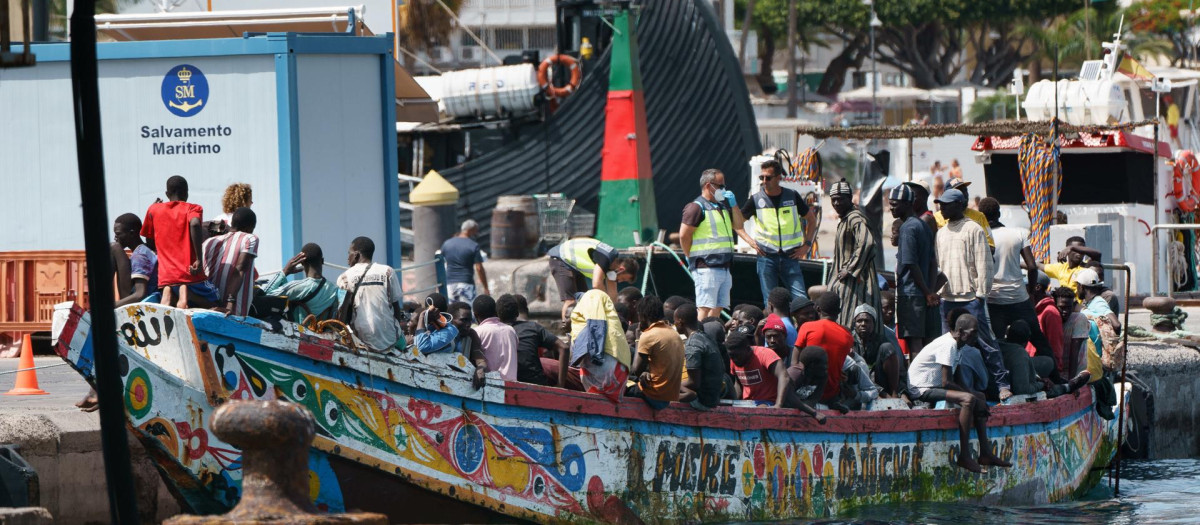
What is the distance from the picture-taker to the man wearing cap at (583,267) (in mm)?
11812

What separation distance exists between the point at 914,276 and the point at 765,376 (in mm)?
1844

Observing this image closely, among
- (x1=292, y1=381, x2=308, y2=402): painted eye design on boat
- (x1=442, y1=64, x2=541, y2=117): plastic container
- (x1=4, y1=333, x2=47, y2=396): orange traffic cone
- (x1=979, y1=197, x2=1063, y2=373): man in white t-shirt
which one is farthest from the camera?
(x1=442, y1=64, x2=541, y2=117): plastic container

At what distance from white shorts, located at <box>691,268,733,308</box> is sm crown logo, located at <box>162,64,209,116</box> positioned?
3980 mm

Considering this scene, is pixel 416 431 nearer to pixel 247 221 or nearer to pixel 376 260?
pixel 247 221

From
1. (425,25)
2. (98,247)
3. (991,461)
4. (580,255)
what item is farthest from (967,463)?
(425,25)

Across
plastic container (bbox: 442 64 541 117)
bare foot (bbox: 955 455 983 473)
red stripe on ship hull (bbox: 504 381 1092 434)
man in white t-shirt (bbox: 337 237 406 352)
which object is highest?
plastic container (bbox: 442 64 541 117)

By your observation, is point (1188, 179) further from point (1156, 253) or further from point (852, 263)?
point (852, 263)

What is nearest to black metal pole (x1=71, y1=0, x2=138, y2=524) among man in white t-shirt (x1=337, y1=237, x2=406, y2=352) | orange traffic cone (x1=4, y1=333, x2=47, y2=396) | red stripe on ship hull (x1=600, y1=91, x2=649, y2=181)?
man in white t-shirt (x1=337, y1=237, x2=406, y2=352)

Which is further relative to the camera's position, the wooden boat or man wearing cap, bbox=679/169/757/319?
man wearing cap, bbox=679/169/757/319

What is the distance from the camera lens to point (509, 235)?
69.7 feet

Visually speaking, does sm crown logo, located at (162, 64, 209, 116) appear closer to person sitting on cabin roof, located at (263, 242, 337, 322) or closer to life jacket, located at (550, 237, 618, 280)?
life jacket, located at (550, 237, 618, 280)

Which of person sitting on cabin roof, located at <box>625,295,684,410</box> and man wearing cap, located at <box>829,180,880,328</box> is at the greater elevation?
man wearing cap, located at <box>829,180,880,328</box>

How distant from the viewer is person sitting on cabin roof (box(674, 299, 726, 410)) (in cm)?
909

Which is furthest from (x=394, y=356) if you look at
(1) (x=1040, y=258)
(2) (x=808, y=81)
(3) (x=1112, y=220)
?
(2) (x=808, y=81)
